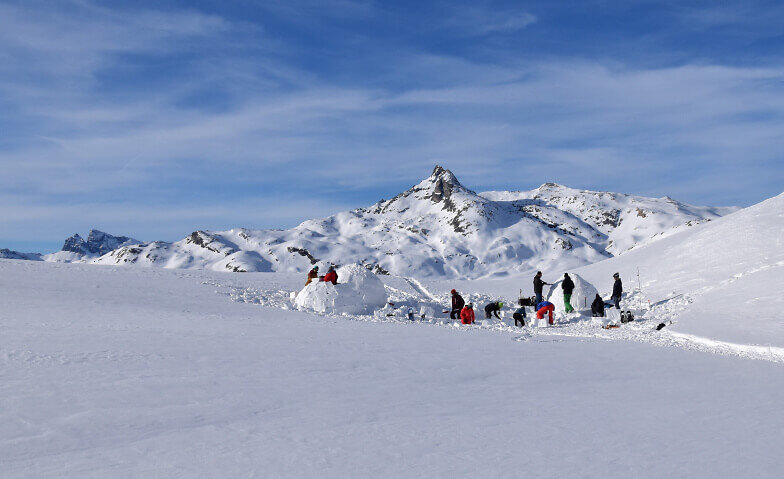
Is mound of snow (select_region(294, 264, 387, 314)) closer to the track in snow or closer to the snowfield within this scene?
the track in snow

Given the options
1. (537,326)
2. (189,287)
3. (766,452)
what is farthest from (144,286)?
(766,452)

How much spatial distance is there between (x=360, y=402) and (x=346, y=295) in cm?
1322

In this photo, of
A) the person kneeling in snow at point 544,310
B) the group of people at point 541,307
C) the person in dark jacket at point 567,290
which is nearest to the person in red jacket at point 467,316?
the group of people at point 541,307

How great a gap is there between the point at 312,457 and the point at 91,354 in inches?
211

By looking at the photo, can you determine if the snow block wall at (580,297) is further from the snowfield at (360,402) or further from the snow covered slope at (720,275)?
the snowfield at (360,402)

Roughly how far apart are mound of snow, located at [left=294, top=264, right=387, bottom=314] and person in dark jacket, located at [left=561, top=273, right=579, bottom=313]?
6.78 meters

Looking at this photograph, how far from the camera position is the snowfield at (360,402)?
523 centimetres

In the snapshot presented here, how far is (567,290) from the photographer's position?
2211 cm

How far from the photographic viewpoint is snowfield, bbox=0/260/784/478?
523 centimetres

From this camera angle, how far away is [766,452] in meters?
5.65

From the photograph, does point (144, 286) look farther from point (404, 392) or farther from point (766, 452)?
point (766, 452)

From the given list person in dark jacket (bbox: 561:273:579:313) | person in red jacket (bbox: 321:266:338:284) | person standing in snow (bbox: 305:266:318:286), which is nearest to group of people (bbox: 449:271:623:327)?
person in dark jacket (bbox: 561:273:579:313)

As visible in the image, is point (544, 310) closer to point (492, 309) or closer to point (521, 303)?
point (492, 309)

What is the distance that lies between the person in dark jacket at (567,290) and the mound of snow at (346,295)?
6.78 m
